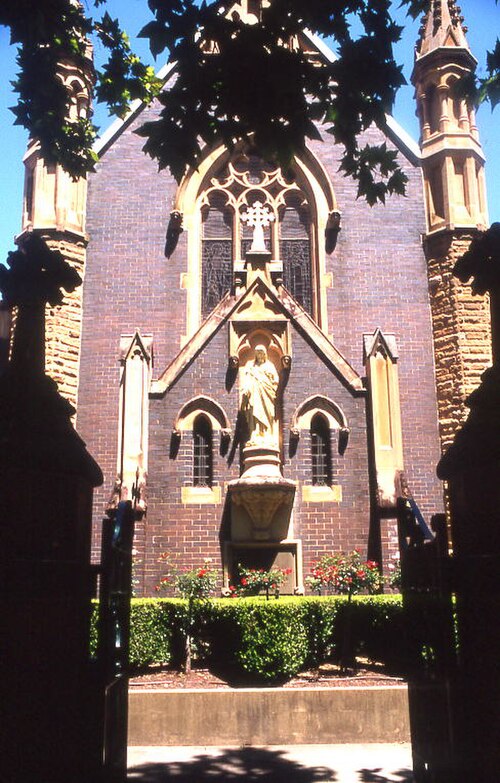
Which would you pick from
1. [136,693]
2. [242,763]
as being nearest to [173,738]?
[136,693]

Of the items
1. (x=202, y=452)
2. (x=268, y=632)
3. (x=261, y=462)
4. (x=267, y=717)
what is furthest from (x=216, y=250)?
(x=267, y=717)

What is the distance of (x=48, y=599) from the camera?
167 inches

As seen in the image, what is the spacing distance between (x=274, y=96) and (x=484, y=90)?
202 centimetres

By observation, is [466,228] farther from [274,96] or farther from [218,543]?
[274,96]

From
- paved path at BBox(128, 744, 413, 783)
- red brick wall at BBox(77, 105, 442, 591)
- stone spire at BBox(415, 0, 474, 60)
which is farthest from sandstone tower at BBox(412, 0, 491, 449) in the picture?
paved path at BBox(128, 744, 413, 783)

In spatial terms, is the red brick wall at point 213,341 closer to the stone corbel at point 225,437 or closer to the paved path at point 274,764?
the stone corbel at point 225,437

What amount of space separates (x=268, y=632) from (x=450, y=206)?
11968mm

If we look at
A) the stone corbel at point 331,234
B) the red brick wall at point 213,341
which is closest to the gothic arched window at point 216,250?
the red brick wall at point 213,341

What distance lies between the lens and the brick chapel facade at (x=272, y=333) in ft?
50.0

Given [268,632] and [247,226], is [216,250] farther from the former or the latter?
[268,632]

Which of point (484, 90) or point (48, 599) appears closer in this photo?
point (48, 599)

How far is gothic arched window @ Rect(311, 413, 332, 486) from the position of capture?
15.7 meters

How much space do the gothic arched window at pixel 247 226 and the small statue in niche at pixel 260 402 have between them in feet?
12.5

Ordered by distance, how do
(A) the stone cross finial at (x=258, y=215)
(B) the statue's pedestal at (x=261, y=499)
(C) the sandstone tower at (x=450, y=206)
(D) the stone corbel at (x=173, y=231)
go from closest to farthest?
(B) the statue's pedestal at (x=261, y=499)
(C) the sandstone tower at (x=450, y=206)
(D) the stone corbel at (x=173, y=231)
(A) the stone cross finial at (x=258, y=215)
